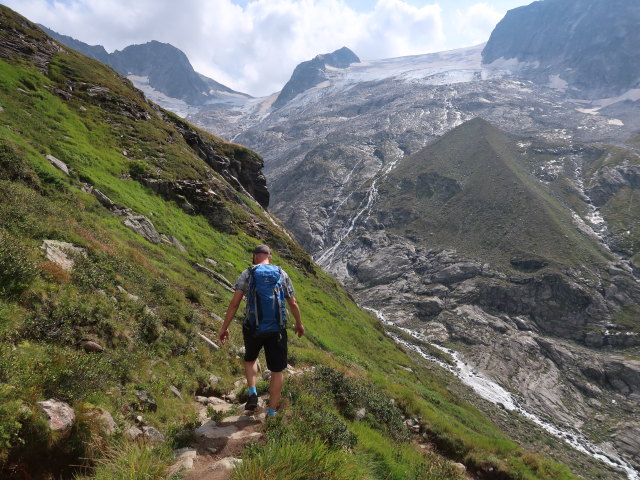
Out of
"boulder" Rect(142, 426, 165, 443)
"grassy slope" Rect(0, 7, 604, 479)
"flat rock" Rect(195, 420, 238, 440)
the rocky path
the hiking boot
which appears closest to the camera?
the rocky path

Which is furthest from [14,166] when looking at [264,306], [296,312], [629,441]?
[629,441]

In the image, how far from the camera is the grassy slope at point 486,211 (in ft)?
427

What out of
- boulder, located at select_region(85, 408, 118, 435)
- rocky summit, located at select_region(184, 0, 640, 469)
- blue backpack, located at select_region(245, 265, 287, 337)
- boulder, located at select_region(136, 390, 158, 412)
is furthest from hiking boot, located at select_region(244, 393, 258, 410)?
rocky summit, located at select_region(184, 0, 640, 469)

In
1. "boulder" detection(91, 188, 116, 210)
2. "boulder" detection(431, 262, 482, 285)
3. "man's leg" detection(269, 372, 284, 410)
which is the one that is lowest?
"man's leg" detection(269, 372, 284, 410)

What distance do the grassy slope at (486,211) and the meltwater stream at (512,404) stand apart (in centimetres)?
6427

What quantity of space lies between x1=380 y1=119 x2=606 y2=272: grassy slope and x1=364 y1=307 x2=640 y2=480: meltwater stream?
64.3 m

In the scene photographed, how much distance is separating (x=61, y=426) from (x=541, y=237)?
503 ft

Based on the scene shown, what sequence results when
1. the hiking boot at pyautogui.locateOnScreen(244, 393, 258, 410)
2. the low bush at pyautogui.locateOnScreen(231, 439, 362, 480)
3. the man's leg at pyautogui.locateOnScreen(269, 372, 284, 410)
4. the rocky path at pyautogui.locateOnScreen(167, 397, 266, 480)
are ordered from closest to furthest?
the low bush at pyautogui.locateOnScreen(231, 439, 362, 480), the rocky path at pyautogui.locateOnScreen(167, 397, 266, 480), the man's leg at pyautogui.locateOnScreen(269, 372, 284, 410), the hiking boot at pyautogui.locateOnScreen(244, 393, 258, 410)

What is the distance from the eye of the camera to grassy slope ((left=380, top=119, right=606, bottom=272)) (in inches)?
5128

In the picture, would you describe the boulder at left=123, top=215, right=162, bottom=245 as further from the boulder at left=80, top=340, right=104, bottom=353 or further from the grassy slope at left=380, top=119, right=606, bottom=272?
the grassy slope at left=380, top=119, right=606, bottom=272

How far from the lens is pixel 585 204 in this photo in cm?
16712

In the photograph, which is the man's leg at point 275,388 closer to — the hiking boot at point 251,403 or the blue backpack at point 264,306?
the hiking boot at point 251,403

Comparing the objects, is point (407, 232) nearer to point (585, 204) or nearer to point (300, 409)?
point (585, 204)

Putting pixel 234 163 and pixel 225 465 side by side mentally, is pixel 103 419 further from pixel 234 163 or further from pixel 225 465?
pixel 234 163
